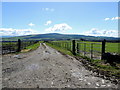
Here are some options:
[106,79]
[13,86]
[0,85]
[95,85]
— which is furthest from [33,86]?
[106,79]

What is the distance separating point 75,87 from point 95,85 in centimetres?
88

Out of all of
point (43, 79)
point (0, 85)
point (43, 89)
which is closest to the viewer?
point (43, 89)

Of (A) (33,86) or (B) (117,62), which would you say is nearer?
(A) (33,86)

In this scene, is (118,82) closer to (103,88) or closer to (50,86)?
(103,88)

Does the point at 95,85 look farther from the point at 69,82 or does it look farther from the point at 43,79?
the point at 43,79

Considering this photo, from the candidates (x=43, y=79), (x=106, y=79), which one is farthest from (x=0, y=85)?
(x=106, y=79)

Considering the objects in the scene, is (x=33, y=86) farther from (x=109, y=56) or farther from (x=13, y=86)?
(x=109, y=56)

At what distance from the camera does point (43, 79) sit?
5.49 metres

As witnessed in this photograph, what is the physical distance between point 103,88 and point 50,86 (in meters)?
2.08

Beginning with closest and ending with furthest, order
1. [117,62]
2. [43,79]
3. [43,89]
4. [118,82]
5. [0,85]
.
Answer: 1. [43,89]
2. [0,85]
3. [118,82]
4. [43,79]
5. [117,62]

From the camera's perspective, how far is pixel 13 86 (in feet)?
15.4

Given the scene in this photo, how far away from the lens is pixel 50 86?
4.67 metres

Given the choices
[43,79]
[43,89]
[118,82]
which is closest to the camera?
[43,89]

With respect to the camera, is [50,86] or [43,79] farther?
[43,79]
